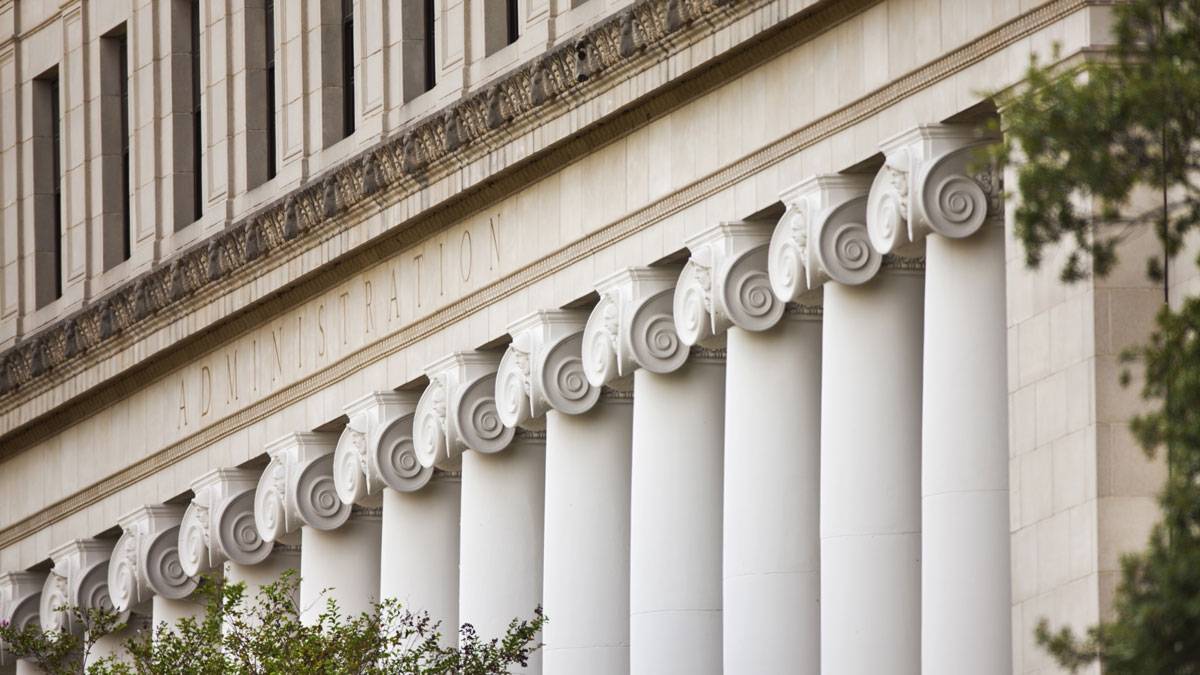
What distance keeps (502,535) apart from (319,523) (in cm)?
501

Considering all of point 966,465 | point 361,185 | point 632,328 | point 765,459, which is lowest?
point 966,465

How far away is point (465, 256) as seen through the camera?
151 ft

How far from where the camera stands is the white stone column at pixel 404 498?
46.8 metres

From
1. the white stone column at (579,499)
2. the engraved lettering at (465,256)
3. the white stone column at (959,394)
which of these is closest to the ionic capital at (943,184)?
the white stone column at (959,394)

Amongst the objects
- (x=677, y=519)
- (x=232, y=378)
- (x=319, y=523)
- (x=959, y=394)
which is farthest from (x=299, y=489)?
(x=959, y=394)

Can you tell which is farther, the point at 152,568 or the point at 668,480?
the point at 152,568

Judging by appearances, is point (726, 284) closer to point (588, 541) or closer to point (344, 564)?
point (588, 541)

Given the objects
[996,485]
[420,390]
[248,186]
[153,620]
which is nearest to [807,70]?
[996,485]

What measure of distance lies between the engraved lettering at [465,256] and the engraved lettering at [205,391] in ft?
28.3

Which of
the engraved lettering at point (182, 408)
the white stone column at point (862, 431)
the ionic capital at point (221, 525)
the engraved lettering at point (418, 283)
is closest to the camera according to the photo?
the white stone column at point (862, 431)

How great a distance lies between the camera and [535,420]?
145ft

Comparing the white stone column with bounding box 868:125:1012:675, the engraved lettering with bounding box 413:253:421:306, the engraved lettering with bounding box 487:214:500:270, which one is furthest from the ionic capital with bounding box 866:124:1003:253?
the engraved lettering with bounding box 413:253:421:306

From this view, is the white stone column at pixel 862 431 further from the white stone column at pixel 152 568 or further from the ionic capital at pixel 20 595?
the ionic capital at pixel 20 595

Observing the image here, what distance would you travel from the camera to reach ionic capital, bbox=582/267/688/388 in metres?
40.8
